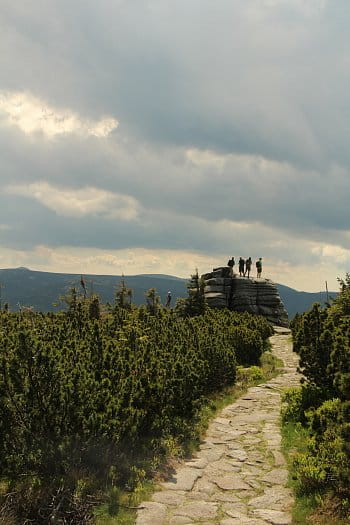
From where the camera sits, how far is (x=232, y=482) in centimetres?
759

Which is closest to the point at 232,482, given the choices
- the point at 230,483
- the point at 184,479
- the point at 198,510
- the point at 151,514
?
the point at 230,483

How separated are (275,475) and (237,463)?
0.89 metres

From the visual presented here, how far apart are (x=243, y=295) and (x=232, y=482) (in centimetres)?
3110

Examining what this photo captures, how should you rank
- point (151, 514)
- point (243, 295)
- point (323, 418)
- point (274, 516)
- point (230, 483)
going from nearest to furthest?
point (274, 516) → point (151, 514) → point (230, 483) → point (323, 418) → point (243, 295)

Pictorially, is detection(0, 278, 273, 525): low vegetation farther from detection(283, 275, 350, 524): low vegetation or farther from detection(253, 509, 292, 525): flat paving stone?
detection(283, 275, 350, 524): low vegetation

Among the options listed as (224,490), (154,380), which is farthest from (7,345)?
(224,490)

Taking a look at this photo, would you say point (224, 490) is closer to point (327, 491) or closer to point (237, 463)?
point (237, 463)

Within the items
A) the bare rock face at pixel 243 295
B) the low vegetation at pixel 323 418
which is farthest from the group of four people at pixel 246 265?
the low vegetation at pixel 323 418

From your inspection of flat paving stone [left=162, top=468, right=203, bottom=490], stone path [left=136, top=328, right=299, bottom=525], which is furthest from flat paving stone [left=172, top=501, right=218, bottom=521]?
flat paving stone [left=162, top=468, right=203, bottom=490]

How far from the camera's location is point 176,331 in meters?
15.7

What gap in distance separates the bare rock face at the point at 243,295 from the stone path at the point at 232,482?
25.9 metres

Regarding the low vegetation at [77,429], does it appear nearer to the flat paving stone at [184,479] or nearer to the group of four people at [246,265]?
the flat paving stone at [184,479]

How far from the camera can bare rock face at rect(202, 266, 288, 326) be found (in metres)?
37.6

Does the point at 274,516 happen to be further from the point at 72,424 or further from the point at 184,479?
the point at 72,424
